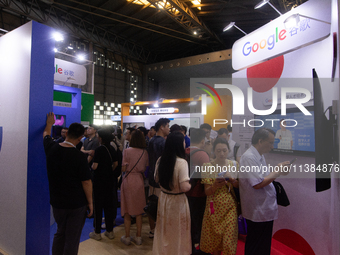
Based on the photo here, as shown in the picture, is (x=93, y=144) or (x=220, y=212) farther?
(x=93, y=144)

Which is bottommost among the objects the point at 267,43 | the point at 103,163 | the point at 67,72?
the point at 103,163

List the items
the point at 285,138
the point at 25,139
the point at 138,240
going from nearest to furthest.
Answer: the point at 25,139, the point at 285,138, the point at 138,240

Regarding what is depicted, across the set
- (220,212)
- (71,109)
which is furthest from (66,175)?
(71,109)

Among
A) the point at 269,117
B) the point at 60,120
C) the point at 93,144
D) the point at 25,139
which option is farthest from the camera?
the point at 60,120

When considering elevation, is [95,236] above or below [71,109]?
below

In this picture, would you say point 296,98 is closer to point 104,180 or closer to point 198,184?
point 198,184

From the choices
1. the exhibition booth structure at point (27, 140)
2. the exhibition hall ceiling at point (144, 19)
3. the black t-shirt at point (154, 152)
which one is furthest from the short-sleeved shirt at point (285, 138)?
the exhibition hall ceiling at point (144, 19)

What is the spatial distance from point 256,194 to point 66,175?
62.3 inches

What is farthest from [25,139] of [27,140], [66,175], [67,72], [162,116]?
[162,116]

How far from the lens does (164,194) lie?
2.10 m

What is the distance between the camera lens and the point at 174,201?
204 cm

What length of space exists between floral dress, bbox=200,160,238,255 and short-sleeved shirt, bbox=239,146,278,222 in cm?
13

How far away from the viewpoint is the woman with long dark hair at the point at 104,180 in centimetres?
290

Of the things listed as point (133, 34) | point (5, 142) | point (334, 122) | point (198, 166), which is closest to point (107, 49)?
point (133, 34)
